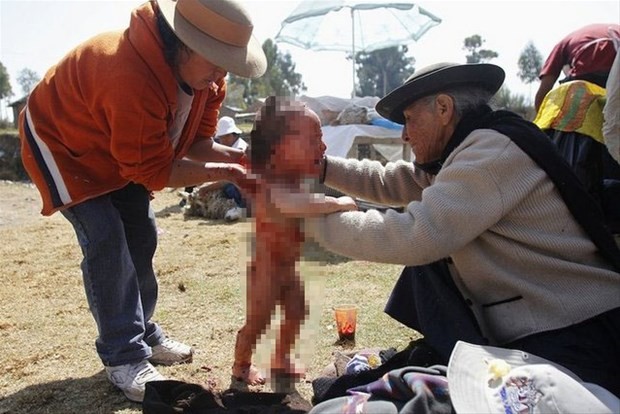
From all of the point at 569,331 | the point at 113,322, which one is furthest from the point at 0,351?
the point at 569,331

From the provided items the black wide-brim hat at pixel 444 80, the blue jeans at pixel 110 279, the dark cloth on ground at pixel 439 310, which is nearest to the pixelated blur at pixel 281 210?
the black wide-brim hat at pixel 444 80

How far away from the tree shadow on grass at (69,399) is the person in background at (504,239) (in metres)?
1.46

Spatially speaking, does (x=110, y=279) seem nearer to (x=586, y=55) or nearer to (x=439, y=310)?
(x=439, y=310)

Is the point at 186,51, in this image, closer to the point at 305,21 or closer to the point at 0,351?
the point at 0,351

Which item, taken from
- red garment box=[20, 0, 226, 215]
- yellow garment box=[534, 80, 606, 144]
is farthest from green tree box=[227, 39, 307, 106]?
yellow garment box=[534, 80, 606, 144]

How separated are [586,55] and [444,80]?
2197mm

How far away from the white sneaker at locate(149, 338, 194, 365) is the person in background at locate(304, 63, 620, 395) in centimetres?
152

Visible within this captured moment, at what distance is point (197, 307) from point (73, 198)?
1589 millimetres

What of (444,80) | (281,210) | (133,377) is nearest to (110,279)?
(133,377)

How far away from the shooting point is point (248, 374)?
8.12 ft

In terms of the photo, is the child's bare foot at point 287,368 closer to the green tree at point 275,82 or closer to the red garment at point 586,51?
the green tree at point 275,82

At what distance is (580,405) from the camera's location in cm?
140

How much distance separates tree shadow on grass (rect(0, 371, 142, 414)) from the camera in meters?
2.53

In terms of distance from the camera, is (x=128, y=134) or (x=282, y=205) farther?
(x=128, y=134)
